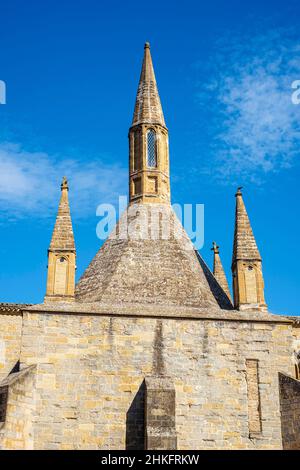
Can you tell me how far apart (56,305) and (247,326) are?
18.0 feet

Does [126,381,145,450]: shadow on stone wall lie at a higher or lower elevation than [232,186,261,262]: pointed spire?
lower

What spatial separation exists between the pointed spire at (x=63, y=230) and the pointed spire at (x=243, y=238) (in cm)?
514

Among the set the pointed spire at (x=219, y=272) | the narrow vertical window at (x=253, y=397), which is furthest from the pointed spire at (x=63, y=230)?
the pointed spire at (x=219, y=272)

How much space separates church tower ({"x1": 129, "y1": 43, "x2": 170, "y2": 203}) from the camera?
74.7 feet

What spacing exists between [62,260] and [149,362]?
3982 mm

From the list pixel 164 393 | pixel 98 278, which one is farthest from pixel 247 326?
pixel 98 278

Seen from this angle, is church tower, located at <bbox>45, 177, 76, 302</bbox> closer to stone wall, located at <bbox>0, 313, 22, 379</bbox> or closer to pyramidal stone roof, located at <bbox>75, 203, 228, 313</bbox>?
pyramidal stone roof, located at <bbox>75, 203, 228, 313</bbox>

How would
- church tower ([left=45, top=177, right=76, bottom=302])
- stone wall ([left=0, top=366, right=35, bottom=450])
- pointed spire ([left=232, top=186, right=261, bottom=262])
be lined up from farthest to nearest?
pointed spire ([left=232, top=186, right=261, bottom=262]), church tower ([left=45, top=177, right=76, bottom=302]), stone wall ([left=0, top=366, right=35, bottom=450])

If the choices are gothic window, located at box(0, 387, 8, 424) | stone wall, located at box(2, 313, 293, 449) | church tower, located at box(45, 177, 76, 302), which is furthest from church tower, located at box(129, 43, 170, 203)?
gothic window, located at box(0, 387, 8, 424)

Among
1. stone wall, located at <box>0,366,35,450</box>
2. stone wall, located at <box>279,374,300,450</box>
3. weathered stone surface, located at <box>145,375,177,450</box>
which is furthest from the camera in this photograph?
stone wall, located at <box>279,374,300,450</box>

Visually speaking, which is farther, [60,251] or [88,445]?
[60,251]

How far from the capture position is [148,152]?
23406 mm
